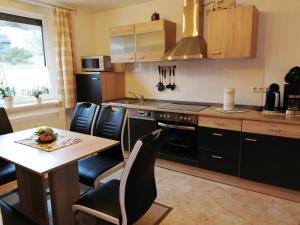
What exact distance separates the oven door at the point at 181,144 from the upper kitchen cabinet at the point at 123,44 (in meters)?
1.19

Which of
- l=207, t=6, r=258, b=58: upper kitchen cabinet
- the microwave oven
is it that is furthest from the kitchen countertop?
the microwave oven

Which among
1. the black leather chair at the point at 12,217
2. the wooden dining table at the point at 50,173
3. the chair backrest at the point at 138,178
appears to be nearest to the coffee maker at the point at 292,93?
the chair backrest at the point at 138,178

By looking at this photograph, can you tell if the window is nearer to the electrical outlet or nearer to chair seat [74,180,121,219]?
chair seat [74,180,121,219]

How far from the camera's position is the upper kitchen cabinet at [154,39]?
3117 mm

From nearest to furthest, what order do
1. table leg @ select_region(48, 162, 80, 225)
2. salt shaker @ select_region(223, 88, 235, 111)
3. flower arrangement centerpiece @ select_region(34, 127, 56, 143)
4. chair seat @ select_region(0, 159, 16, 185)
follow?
table leg @ select_region(48, 162, 80, 225) < flower arrangement centerpiece @ select_region(34, 127, 56, 143) < chair seat @ select_region(0, 159, 16, 185) < salt shaker @ select_region(223, 88, 235, 111)

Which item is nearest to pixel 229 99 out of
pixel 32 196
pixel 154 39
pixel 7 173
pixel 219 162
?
pixel 219 162

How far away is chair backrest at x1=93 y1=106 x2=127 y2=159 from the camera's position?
231 centimetres

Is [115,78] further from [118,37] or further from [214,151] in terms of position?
[214,151]

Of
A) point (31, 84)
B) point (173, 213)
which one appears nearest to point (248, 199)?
point (173, 213)

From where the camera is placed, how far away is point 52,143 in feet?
6.39

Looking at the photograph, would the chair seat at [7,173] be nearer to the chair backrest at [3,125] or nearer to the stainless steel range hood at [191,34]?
the chair backrest at [3,125]

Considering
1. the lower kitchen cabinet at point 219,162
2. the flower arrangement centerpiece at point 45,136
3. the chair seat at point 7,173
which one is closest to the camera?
the flower arrangement centerpiece at point 45,136

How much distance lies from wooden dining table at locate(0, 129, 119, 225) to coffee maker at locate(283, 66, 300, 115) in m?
1.87

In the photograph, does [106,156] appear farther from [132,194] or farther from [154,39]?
[154,39]
